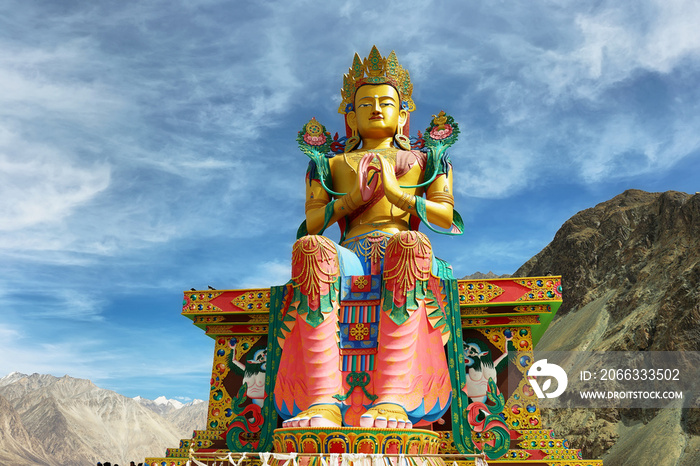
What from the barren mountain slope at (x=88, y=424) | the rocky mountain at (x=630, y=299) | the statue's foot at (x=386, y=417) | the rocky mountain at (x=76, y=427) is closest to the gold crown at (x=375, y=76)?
the statue's foot at (x=386, y=417)

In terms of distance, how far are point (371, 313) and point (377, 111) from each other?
3.10 m

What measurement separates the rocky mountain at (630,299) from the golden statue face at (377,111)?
68.5 ft

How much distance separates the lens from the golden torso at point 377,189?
23.5ft

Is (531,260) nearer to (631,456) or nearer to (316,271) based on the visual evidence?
(631,456)

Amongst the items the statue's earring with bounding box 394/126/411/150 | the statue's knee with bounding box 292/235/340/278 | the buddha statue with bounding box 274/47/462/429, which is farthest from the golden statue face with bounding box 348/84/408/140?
the statue's knee with bounding box 292/235/340/278

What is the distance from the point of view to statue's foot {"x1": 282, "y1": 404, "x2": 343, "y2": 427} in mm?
4941

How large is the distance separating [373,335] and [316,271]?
2.94ft

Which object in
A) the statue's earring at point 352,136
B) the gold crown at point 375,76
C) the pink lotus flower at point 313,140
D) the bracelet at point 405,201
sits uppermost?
the gold crown at point 375,76

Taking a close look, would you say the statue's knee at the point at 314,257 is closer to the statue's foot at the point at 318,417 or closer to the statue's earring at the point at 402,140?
the statue's foot at the point at 318,417

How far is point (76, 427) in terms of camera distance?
5028 centimetres

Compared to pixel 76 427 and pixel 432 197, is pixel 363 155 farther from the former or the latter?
pixel 76 427

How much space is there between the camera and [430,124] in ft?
26.0

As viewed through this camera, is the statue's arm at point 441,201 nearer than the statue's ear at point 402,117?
Yes

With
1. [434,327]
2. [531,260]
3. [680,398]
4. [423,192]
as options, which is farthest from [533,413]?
[531,260]
